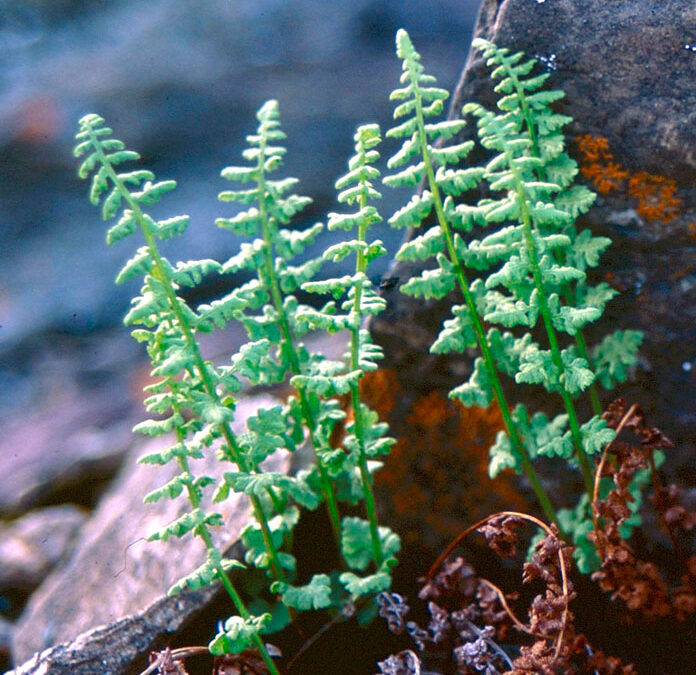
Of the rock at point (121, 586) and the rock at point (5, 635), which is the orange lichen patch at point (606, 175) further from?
the rock at point (5, 635)

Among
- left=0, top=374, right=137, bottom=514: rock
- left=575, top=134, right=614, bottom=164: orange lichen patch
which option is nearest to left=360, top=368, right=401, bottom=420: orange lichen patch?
left=575, top=134, right=614, bottom=164: orange lichen patch

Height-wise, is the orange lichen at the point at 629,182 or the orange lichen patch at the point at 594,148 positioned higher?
the orange lichen patch at the point at 594,148

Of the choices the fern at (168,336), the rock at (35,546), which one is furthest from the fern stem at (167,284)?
the rock at (35,546)

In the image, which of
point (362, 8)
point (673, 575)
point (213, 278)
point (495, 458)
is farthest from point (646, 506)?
point (362, 8)

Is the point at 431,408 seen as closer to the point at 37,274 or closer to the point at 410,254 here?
the point at 410,254

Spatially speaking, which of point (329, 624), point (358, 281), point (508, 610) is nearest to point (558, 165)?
point (358, 281)

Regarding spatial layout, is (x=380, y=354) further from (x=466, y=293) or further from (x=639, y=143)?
(x=639, y=143)
